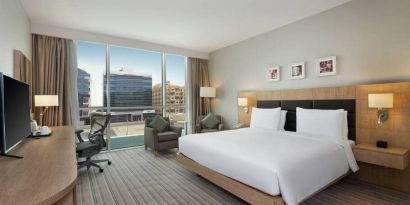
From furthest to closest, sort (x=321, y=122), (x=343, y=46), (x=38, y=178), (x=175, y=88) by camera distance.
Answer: (x=175, y=88) < (x=343, y=46) < (x=321, y=122) < (x=38, y=178)

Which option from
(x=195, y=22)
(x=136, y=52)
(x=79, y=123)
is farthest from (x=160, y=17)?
(x=79, y=123)

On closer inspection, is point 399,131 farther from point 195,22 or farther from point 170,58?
point 170,58

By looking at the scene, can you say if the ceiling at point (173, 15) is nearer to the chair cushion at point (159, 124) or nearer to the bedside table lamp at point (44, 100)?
the bedside table lamp at point (44, 100)

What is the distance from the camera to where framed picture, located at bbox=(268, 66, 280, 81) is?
463 centimetres

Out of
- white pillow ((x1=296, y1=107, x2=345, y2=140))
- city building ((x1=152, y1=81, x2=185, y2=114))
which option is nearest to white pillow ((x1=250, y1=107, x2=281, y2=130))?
white pillow ((x1=296, y1=107, x2=345, y2=140))

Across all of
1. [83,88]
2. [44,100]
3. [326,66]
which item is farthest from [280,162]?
[83,88]

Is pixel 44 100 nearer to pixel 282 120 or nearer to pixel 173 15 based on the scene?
pixel 173 15

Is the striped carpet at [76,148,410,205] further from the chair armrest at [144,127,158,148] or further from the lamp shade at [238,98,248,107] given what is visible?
the lamp shade at [238,98,248,107]

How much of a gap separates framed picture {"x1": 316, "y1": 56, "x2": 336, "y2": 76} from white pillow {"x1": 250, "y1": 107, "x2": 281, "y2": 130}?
1.05 m

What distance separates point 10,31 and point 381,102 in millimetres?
5144

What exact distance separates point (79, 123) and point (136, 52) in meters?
2.39

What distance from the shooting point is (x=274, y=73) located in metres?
4.71

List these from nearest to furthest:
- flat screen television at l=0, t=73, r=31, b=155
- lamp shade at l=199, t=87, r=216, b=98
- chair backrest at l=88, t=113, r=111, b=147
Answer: flat screen television at l=0, t=73, r=31, b=155 < chair backrest at l=88, t=113, r=111, b=147 < lamp shade at l=199, t=87, r=216, b=98

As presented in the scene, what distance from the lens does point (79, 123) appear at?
483 cm
